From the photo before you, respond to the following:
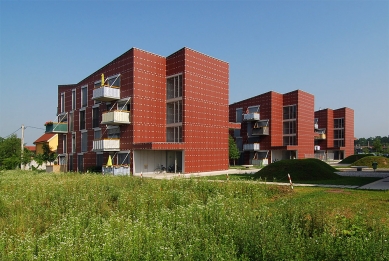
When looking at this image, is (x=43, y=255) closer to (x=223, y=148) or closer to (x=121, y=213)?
(x=121, y=213)

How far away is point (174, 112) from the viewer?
35.7m

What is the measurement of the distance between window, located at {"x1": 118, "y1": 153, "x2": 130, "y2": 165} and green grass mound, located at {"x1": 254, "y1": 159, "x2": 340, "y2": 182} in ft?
46.5

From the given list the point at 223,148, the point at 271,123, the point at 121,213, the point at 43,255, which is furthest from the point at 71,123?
the point at 43,255

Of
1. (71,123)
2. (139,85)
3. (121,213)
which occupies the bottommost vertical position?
(121,213)

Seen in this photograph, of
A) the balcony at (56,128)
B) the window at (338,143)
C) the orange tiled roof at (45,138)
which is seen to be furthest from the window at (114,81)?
the window at (338,143)

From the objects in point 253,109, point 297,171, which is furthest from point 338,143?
point 297,171

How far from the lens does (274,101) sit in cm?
5512

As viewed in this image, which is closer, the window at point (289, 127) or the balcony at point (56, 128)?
A: the balcony at point (56, 128)

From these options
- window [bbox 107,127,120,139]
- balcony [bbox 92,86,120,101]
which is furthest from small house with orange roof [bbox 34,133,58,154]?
balcony [bbox 92,86,120,101]

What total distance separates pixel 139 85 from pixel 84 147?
13977mm

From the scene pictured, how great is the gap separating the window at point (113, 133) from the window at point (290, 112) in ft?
110

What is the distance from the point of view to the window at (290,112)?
56125 mm

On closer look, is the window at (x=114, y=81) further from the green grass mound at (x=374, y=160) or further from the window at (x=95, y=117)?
the green grass mound at (x=374, y=160)

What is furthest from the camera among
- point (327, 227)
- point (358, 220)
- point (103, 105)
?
point (103, 105)
